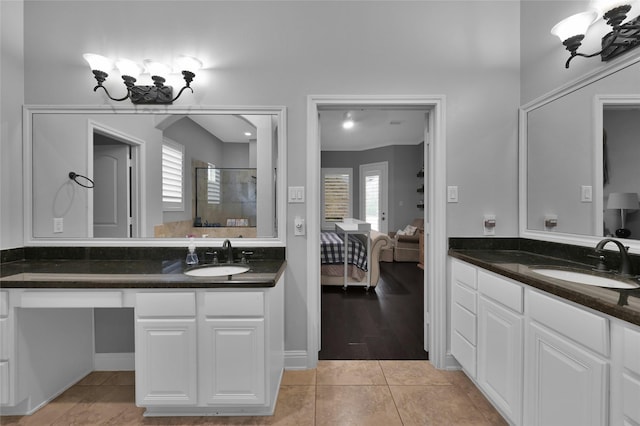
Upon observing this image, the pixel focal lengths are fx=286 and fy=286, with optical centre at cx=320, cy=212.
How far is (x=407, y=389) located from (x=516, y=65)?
8.13ft

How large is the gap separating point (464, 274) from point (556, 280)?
692 millimetres

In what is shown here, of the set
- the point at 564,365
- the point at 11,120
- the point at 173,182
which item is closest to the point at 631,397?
the point at 564,365

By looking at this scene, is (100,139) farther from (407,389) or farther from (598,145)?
(598,145)

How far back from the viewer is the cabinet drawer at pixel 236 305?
1563 mm

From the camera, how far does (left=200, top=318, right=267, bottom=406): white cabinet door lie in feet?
5.15

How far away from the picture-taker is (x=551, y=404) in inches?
49.3

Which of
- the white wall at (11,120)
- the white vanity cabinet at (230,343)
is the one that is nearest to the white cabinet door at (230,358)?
the white vanity cabinet at (230,343)

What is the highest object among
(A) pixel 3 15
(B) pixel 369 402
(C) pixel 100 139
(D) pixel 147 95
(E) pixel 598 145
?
(A) pixel 3 15

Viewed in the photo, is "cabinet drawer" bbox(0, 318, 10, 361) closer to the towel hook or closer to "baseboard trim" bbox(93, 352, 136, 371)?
"baseboard trim" bbox(93, 352, 136, 371)

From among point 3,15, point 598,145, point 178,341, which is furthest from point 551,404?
point 3,15

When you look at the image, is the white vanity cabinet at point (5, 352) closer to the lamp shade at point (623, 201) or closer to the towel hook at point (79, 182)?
the towel hook at point (79, 182)

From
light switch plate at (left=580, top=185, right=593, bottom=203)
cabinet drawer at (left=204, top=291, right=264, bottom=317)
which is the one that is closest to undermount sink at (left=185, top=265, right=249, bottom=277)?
cabinet drawer at (left=204, top=291, right=264, bottom=317)

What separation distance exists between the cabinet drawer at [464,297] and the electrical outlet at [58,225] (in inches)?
116

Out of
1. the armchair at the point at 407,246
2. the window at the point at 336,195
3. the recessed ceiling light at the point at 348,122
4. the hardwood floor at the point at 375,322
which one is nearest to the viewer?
the hardwood floor at the point at 375,322
